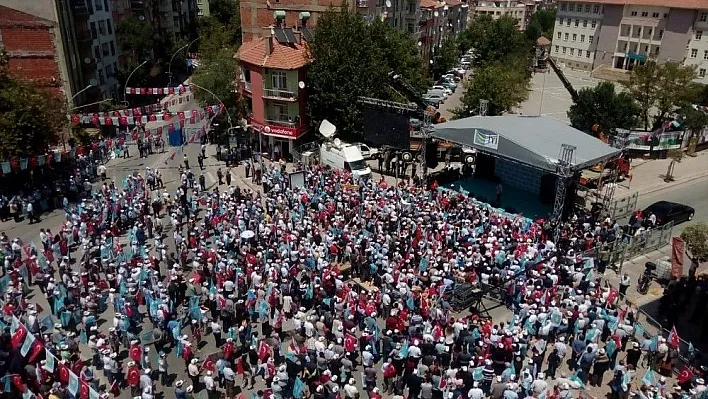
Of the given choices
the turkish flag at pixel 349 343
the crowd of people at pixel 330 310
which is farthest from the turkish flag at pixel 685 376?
the turkish flag at pixel 349 343

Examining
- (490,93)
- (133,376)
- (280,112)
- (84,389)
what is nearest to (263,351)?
(133,376)

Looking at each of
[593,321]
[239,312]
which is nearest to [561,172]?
[593,321]

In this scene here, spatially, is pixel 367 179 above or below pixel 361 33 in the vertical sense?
below

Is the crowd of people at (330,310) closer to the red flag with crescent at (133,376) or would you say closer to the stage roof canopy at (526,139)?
the red flag with crescent at (133,376)

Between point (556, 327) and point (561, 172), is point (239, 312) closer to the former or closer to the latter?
point (556, 327)

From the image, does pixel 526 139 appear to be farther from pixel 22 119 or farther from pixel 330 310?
pixel 22 119

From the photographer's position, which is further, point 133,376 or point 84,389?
point 133,376

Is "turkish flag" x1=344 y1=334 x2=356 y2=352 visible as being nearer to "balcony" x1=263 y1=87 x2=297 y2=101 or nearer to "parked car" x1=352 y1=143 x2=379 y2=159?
"parked car" x1=352 y1=143 x2=379 y2=159
